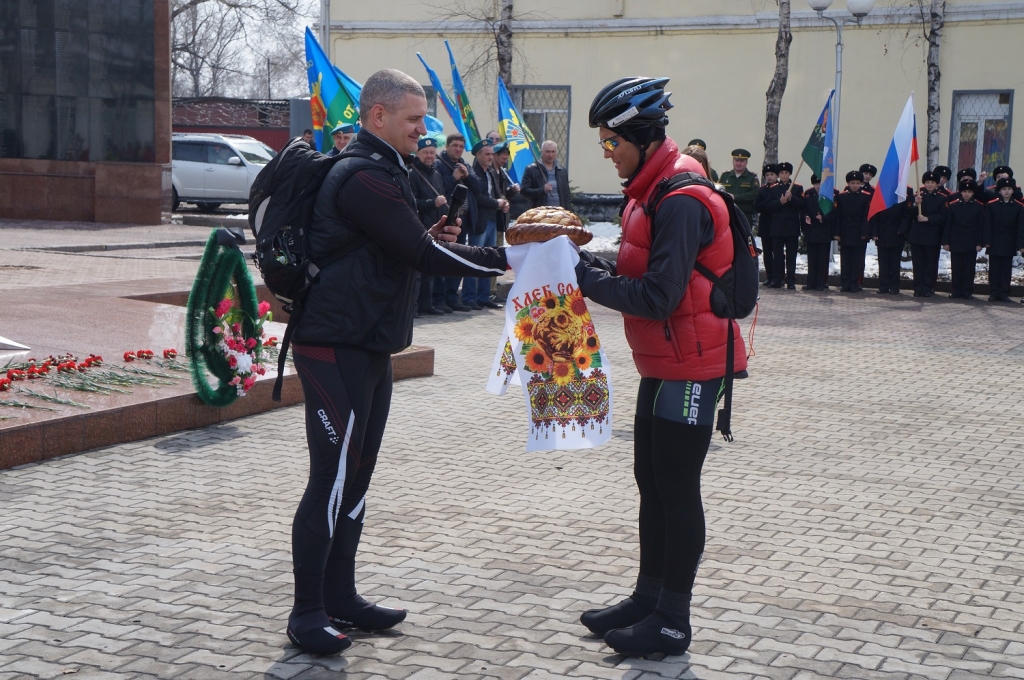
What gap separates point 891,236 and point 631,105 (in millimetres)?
15382

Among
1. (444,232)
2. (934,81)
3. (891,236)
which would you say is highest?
(934,81)

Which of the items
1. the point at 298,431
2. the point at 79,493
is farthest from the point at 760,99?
the point at 79,493

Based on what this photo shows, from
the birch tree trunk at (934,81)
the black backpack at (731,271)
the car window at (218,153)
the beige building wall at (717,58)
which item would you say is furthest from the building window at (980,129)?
the black backpack at (731,271)

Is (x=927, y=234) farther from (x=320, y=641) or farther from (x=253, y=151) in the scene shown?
(x=253, y=151)

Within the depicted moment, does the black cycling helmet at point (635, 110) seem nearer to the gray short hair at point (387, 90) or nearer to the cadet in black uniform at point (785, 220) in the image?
the gray short hair at point (387, 90)

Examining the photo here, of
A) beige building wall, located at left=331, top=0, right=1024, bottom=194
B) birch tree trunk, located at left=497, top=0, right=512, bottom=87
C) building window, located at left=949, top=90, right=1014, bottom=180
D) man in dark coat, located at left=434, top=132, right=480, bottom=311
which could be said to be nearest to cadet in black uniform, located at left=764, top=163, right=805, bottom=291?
man in dark coat, located at left=434, top=132, right=480, bottom=311

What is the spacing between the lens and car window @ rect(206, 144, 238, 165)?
28625 millimetres

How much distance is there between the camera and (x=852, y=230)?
18391 mm

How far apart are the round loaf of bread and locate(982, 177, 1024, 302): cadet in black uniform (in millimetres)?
15098

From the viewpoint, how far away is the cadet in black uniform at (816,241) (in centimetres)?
1856

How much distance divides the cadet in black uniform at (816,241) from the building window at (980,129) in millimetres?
8026

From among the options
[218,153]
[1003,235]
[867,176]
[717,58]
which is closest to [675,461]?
[1003,235]

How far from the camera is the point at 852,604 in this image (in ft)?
15.2

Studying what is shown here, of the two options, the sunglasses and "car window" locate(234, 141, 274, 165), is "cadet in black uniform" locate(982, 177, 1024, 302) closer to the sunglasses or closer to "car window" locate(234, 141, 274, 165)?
the sunglasses
